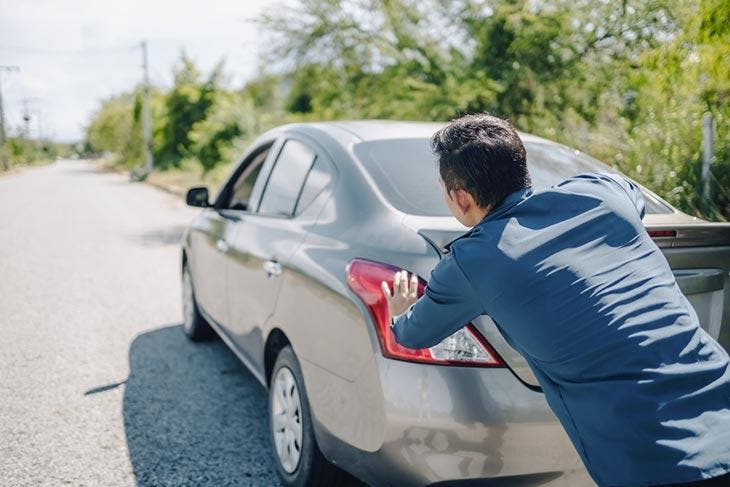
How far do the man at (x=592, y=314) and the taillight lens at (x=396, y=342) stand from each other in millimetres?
412

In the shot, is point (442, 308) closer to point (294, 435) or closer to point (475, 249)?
point (475, 249)

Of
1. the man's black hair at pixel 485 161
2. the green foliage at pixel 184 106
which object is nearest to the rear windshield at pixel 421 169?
the man's black hair at pixel 485 161

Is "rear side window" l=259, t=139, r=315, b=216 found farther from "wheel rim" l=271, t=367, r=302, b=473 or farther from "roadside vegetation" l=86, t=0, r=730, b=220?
"roadside vegetation" l=86, t=0, r=730, b=220

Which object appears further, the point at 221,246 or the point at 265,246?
the point at 221,246

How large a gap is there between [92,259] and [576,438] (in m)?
8.88

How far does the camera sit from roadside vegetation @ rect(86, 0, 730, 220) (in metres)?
5.90

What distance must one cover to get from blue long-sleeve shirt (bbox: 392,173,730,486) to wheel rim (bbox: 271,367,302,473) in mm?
1485

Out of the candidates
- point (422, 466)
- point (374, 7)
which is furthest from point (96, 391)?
point (374, 7)

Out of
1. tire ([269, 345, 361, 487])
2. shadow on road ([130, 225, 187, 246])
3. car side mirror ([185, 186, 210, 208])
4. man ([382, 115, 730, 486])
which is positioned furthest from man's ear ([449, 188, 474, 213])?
shadow on road ([130, 225, 187, 246])

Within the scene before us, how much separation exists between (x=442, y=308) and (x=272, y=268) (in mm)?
1639

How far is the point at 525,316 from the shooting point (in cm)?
155

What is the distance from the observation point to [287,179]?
3613mm

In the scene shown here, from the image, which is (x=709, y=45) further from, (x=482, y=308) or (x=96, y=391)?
(x=96, y=391)

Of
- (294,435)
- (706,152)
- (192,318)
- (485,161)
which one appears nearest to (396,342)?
(485,161)
